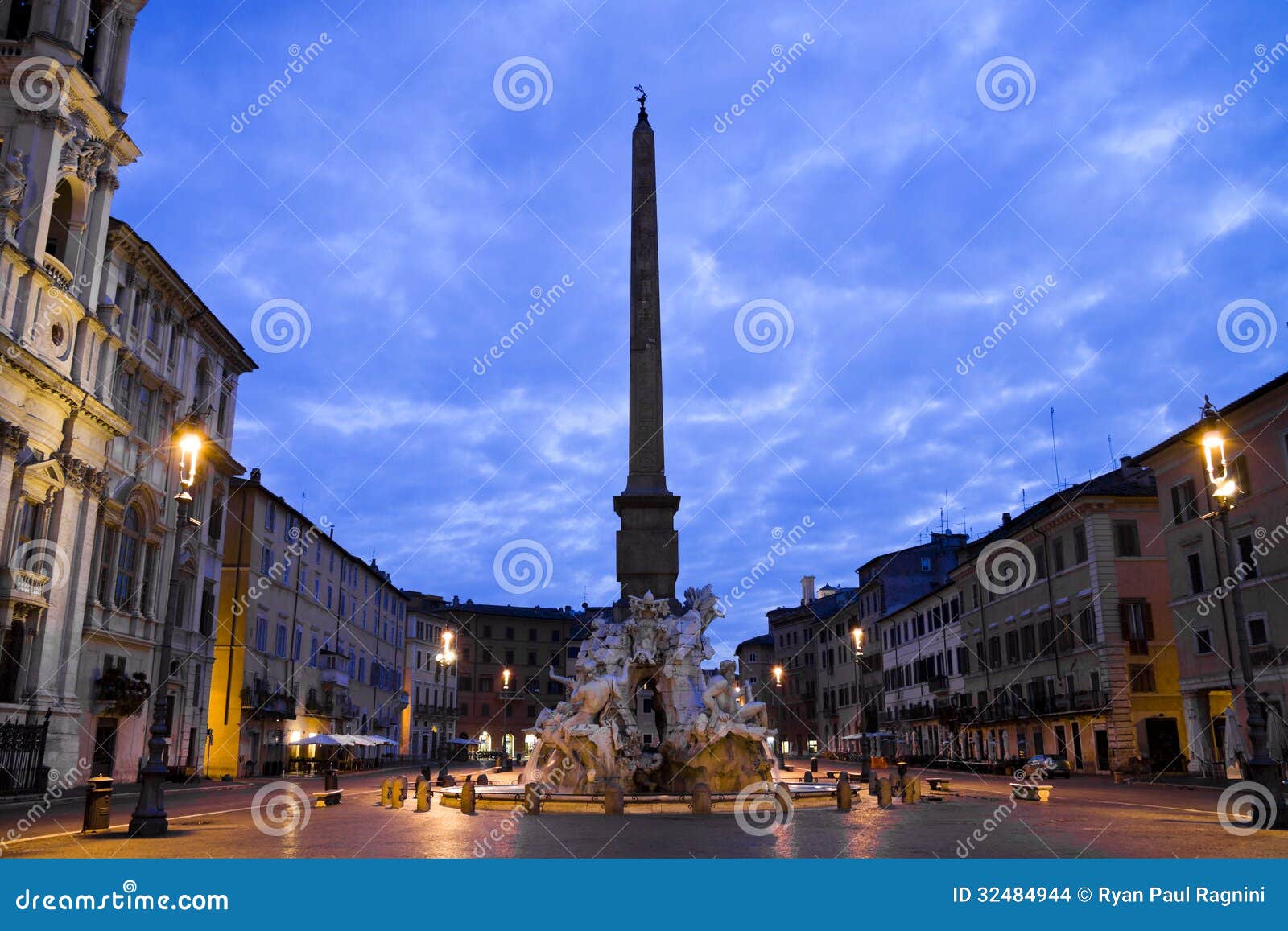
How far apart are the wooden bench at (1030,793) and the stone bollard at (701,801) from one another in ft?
29.9

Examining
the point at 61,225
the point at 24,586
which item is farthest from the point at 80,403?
the point at 61,225

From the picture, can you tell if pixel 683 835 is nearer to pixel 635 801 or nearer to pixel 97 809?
pixel 635 801

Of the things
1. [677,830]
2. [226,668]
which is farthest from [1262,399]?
[226,668]

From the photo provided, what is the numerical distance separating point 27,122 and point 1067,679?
41.3 meters

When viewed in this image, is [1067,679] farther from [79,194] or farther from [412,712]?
[412,712]

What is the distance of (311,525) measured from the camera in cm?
4869

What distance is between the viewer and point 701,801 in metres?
16.5

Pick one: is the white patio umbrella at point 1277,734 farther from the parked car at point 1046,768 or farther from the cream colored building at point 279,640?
the cream colored building at point 279,640

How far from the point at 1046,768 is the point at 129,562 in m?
32.0

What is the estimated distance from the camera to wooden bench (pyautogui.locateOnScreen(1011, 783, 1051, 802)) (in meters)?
22.0

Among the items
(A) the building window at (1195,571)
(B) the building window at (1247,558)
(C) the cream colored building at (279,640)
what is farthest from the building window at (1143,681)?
(C) the cream colored building at (279,640)

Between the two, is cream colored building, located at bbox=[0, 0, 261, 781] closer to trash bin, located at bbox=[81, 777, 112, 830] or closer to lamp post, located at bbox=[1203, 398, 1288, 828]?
trash bin, located at bbox=[81, 777, 112, 830]

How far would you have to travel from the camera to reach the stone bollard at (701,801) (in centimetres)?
1648

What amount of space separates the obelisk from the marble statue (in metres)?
1.76
